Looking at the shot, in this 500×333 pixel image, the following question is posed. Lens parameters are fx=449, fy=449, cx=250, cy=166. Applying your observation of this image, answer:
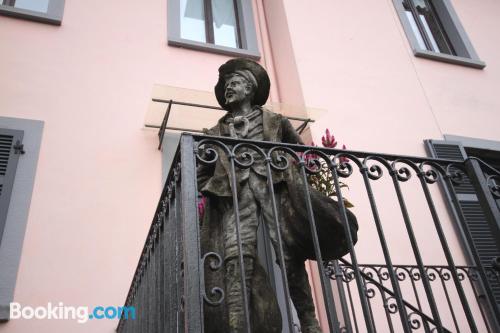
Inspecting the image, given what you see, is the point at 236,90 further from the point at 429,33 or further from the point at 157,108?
the point at 429,33

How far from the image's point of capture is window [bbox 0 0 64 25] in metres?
5.09

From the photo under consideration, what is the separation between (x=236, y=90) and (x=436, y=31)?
241 inches

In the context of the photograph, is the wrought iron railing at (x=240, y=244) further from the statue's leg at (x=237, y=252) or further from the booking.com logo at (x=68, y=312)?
the booking.com logo at (x=68, y=312)

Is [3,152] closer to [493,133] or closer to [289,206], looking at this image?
[289,206]

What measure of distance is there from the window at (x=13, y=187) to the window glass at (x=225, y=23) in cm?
289

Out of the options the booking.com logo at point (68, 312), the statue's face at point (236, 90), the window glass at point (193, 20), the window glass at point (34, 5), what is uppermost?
the window glass at point (193, 20)

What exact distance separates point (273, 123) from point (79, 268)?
232cm

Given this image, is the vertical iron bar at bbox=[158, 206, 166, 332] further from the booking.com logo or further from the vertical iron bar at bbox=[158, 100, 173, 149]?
the vertical iron bar at bbox=[158, 100, 173, 149]

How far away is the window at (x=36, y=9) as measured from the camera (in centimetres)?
509

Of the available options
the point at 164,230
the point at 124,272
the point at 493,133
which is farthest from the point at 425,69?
the point at 164,230

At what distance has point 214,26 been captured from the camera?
651 centimetres

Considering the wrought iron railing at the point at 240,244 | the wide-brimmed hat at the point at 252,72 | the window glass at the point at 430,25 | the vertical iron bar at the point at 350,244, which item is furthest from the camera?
the window glass at the point at 430,25

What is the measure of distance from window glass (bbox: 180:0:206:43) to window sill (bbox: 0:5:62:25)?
1.66 meters

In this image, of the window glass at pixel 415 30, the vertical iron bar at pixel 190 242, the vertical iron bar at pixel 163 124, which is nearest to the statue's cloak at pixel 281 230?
the vertical iron bar at pixel 190 242
